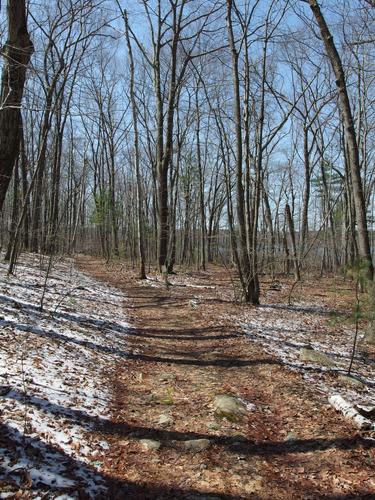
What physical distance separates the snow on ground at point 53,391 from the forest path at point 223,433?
11.2 inches

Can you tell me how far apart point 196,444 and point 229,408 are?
880 millimetres

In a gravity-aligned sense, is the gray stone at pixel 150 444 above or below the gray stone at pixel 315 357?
below

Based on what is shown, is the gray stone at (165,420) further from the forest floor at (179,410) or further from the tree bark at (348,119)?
the tree bark at (348,119)

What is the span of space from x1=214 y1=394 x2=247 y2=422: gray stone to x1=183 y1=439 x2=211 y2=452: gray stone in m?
0.62

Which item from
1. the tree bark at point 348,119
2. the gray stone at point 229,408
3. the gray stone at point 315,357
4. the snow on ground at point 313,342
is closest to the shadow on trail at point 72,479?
the gray stone at point 229,408

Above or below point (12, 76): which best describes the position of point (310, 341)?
below

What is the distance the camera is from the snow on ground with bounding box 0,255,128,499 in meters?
3.51

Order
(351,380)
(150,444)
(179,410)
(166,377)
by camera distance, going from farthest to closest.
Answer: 1. (166,377)
2. (351,380)
3. (179,410)
4. (150,444)

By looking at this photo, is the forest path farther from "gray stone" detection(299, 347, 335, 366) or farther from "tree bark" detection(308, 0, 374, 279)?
"tree bark" detection(308, 0, 374, 279)

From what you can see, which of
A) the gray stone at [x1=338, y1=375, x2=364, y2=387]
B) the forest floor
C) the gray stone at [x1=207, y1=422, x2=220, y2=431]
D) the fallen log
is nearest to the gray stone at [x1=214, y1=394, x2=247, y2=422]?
the forest floor

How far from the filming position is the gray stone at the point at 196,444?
14.0 feet

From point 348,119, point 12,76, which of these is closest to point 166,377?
point 12,76

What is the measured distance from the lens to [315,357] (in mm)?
6945

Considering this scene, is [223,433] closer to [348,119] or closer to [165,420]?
[165,420]
